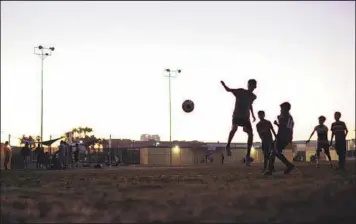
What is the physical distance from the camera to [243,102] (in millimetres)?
9000

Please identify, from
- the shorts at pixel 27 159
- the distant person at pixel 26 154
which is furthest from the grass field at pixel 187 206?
the shorts at pixel 27 159

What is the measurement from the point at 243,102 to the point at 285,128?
1276 mm

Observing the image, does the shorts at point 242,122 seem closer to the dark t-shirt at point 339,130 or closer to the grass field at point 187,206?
the grass field at point 187,206

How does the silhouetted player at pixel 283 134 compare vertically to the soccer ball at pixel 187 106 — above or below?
below

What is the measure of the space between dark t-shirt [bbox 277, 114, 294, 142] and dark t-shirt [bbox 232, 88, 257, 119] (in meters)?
0.98

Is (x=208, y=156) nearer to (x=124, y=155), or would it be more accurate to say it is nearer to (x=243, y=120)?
(x=124, y=155)

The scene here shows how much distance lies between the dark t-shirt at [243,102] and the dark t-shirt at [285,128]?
38.7 inches

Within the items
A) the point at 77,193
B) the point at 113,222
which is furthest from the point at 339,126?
the point at 113,222

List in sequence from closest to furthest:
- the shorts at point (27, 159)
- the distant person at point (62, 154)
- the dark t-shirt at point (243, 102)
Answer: the dark t-shirt at point (243, 102) < the distant person at point (62, 154) < the shorts at point (27, 159)

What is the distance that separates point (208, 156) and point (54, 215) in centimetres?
5827

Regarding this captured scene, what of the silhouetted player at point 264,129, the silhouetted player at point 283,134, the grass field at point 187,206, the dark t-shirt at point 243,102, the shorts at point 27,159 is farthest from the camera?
the shorts at point 27,159

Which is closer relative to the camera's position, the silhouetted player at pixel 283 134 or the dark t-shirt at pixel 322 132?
the silhouetted player at pixel 283 134

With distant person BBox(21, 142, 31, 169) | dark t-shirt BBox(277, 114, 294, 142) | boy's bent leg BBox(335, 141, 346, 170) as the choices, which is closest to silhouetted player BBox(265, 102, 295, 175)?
dark t-shirt BBox(277, 114, 294, 142)

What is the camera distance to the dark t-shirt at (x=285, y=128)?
31.2 feet
